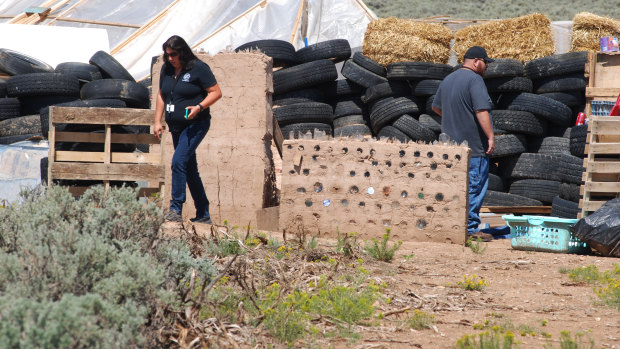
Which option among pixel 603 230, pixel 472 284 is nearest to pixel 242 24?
pixel 603 230

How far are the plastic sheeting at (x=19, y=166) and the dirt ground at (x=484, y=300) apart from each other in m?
4.19

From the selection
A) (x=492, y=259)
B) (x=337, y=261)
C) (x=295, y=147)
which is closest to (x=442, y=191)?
(x=492, y=259)

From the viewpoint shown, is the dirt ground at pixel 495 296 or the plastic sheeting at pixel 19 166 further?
the plastic sheeting at pixel 19 166

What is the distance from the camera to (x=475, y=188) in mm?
7637

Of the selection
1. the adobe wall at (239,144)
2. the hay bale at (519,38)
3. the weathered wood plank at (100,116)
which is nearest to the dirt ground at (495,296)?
the adobe wall at (239,144)

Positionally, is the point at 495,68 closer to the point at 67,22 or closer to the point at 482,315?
the point at 482,315

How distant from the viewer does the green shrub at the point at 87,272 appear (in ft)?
8.54

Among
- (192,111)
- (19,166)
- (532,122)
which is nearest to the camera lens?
(192,111)

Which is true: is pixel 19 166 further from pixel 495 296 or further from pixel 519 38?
pixel 519 38

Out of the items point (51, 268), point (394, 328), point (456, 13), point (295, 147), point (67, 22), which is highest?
point (456, 13)

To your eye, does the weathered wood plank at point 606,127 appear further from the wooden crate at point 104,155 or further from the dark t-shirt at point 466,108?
the wooden crate at point 104,155

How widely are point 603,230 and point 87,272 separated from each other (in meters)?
5.04

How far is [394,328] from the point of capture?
4047mm

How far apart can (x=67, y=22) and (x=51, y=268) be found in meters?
15.6
